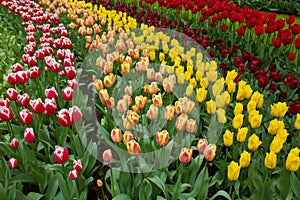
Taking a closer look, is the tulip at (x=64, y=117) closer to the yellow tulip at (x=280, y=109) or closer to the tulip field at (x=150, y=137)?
the tulip field at (x=150, y=137)

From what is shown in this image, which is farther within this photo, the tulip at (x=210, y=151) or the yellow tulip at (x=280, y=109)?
the yellow tulip at (x=280, y=109)

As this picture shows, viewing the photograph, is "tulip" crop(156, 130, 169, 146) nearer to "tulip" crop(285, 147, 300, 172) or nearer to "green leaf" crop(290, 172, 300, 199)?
"tulip" crop(285, 147, 300, 172)

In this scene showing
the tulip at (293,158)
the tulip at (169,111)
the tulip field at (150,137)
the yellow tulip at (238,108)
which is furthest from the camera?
the yellow tulip at (238,108)

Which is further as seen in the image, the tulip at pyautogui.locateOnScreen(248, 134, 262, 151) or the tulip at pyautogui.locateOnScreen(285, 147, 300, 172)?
the tulip at pyautogui.locateOnScreen(248, 134, 262, 151)

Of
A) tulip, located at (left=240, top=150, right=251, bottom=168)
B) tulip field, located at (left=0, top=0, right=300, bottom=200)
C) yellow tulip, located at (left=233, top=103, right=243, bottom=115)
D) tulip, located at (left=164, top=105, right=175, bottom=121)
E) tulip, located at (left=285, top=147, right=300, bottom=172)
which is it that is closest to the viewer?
tulip, located at (left=285, top=147, right=300, bottom=172)

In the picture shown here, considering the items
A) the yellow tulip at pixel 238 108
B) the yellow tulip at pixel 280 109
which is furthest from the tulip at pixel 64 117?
the yellow tulip at pixel 280 109

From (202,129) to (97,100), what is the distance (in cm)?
119

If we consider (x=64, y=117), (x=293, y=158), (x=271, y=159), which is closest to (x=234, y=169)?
(x=271, y=159)

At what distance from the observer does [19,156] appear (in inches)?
108

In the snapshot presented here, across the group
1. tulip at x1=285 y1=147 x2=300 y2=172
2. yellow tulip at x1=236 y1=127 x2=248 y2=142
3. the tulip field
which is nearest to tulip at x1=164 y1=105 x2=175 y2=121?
the tulip field

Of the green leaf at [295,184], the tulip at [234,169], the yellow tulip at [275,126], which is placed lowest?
the green leaf at [295,184]

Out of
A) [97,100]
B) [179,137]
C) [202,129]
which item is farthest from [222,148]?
[97,100]

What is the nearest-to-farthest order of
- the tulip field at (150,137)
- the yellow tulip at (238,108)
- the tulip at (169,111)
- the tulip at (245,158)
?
the tulip at (245,158) < the tulip field at (150,137) < the tulip at (169,111) < the yellow tulip at (238,108)

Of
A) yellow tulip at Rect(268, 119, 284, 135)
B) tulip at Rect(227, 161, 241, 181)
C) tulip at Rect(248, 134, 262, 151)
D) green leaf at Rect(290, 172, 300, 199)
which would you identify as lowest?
green leaf at Rect(290, 172, 300, 199)
